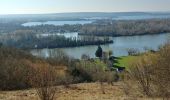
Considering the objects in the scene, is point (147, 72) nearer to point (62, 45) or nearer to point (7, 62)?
point (7, 62)

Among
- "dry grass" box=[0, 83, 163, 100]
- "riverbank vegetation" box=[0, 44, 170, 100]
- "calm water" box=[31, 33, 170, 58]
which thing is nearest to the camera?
"riverbank vegetation" box=[0, 44, 170, 100]

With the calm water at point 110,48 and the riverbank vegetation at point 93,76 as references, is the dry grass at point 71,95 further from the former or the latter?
the calm water at point 110,48

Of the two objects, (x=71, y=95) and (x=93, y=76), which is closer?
(x=71, y=95)

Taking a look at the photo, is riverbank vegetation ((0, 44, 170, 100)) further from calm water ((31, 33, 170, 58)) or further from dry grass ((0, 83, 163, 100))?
calm water ((31, 33, 170, 58))

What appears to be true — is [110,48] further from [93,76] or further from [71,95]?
[71,95]

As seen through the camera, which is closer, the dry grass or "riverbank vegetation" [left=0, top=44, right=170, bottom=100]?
"riverbank vegetation" [left=0, top=44, right=170, bottom=100]

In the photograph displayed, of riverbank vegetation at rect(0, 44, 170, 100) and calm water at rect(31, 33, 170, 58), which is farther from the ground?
riverbank vegetation at rect(0, 44, 170, 100)

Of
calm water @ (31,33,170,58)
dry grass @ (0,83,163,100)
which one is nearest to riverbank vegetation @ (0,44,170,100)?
dry grass @ (0,83,163,100)

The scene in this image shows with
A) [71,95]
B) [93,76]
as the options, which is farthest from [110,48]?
[71,95]

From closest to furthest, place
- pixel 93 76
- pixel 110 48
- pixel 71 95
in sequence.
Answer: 1. pixel 71 95
2. pixel 93 76
3. pixel 110 48

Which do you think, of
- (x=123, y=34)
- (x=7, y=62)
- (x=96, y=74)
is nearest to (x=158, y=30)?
(x=123, y=34)

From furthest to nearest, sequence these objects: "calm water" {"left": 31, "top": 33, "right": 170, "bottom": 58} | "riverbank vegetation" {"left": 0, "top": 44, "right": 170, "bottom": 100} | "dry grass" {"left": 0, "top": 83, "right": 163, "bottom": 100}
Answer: "calm water" {"left": 31, "top": 33, "right": 170, "bottom": 58}, "dry grass" {"left": 0, "top": 83, "right": 163, "bottom": 100}, "riverbank vegetation" {"left": 0, "top": 44, "right": 170, "bottom": 100}

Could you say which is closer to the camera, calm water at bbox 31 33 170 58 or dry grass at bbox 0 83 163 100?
dry grass at bbox 0 83 163 100
